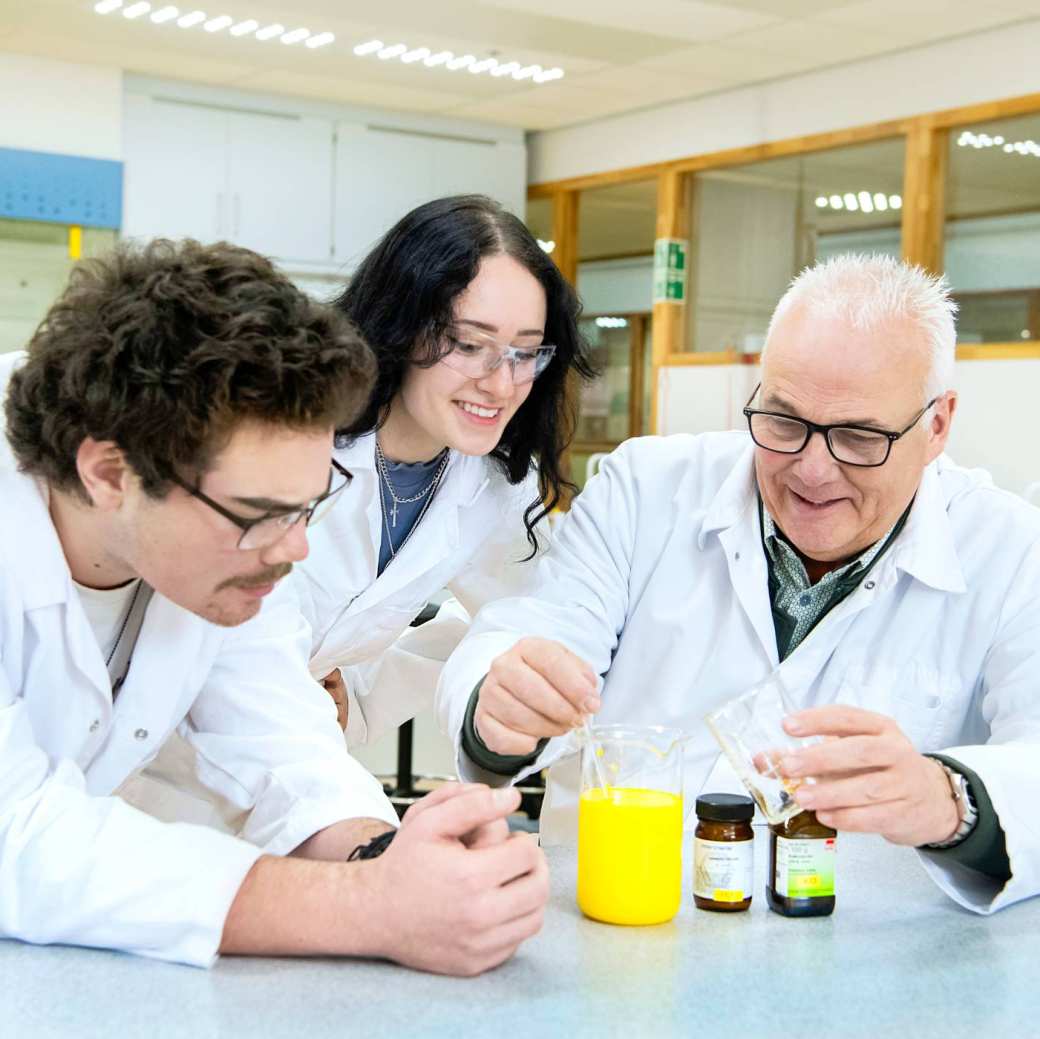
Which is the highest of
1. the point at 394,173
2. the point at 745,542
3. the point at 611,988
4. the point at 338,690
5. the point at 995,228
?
the point at 394,173

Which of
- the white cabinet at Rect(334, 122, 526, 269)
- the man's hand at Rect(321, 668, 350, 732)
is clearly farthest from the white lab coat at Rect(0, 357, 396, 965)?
the white cabinet at Rect(334, 122, 526, 269)

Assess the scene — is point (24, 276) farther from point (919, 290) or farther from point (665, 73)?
point (919, 290)

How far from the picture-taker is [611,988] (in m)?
1.19

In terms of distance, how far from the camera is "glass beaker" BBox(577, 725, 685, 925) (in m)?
1.33

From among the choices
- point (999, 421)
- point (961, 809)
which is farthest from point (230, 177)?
point (961, 809)

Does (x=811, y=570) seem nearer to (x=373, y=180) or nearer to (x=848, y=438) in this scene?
(x=848, y=438)

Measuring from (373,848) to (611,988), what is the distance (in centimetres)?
31

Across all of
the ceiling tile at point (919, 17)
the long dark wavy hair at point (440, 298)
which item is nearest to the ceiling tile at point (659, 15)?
the ceiling tile at point (919, 17)

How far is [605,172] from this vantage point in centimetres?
789

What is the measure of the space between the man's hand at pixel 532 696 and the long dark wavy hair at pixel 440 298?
856mm

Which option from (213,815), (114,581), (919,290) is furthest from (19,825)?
(919,290)

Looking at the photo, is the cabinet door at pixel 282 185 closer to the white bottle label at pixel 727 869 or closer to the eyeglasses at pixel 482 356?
the eyeglasses at pixel 482 356

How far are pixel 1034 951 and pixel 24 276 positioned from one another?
6.33 meters

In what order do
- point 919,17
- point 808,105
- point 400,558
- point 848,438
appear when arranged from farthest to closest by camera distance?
1. point 808,105
2. point 919,17
3. point 400,558
4. point 848,438
